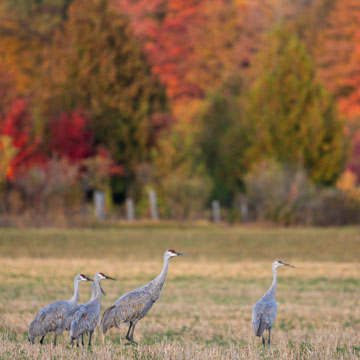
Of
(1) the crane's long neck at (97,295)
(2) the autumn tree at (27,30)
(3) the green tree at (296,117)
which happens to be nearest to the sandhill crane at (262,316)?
(1) the crane's long neck at (97,295)

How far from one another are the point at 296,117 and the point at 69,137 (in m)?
11.7

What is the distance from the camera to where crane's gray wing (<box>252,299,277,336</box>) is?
1195 cm

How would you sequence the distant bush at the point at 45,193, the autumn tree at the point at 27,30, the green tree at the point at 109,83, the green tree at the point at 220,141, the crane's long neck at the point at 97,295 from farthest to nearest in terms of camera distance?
the autumn tree at the point at 27,30 < the green tree at the point at 220,141 < the green tree at the point at 109,83 < the distant bush at the point at 45,193 < the crane's long neck at the point at 97,295

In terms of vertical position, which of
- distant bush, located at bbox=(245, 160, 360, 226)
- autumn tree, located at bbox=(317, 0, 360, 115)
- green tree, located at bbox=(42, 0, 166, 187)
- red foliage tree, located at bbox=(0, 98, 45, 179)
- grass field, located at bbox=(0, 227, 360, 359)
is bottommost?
grass field, located at bbox=(0, 227, 360, 359)

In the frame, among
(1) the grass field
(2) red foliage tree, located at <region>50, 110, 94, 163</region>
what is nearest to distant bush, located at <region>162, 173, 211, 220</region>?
(1) the grass field

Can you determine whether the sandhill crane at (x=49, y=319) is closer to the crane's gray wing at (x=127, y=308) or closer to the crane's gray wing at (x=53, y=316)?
the crane's gray wing at (x=53, y=316)

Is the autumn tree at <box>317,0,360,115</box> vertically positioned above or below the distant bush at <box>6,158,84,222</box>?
above

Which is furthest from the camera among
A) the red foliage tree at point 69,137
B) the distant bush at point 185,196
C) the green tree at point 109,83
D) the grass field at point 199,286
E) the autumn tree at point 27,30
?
the autumn tree at point 27,30

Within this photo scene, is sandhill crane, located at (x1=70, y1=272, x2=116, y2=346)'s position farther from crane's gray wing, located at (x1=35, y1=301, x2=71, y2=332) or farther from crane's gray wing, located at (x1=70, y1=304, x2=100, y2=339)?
crane's gray wing, located at (x1=35, y1=301, x2=71, y2=332)

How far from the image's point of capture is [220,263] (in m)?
27.7

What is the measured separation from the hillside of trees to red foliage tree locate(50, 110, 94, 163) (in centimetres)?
6

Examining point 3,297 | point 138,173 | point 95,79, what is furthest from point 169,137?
point 3,297

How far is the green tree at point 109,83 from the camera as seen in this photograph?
1986 inches

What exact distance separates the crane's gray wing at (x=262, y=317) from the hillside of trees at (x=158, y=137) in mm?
28407
